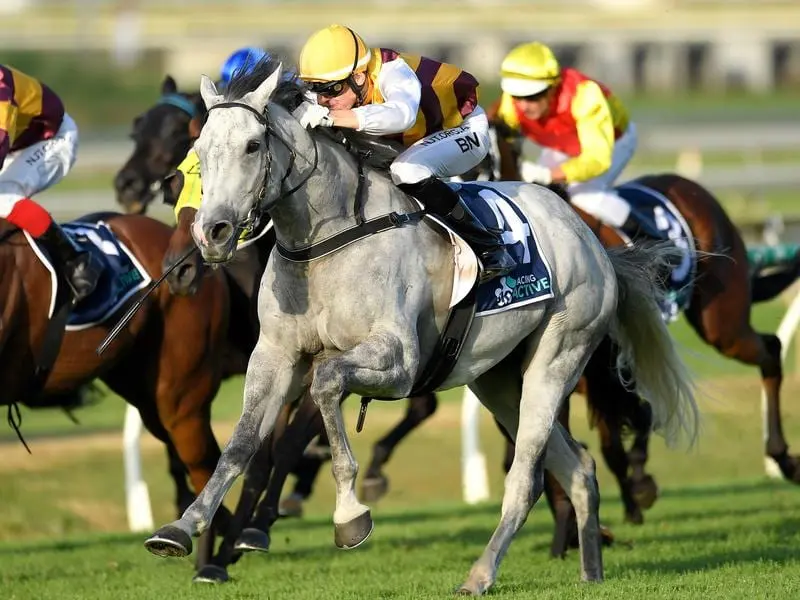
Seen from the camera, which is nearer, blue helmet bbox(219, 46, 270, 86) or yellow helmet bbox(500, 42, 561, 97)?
blue helmet bbox(219, 46, 270, 86)

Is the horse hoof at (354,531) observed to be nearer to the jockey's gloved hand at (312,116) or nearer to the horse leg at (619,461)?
the jockey's gloved hand at (312,116)

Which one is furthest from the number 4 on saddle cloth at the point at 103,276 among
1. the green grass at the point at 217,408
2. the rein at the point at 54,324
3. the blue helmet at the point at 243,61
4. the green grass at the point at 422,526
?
the green grass at the point at 217,408

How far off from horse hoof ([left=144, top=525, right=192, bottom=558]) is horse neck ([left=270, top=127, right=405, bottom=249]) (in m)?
1.03

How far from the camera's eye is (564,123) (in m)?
8.12

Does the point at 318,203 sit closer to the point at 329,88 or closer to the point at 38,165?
the point at 329,88

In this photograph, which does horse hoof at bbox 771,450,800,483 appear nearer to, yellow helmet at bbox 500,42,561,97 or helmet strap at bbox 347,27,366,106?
yellow helmet at bbox 500,42,561,97

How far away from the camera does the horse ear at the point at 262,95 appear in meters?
4.96

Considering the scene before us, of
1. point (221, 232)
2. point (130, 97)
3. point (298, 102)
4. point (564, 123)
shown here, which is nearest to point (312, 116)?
point (298, 102)

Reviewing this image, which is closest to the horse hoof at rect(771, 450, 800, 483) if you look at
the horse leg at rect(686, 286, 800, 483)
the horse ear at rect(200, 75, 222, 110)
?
the horse leg at rect(686, 286, 800, 483)

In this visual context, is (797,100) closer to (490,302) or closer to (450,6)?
(450,6)

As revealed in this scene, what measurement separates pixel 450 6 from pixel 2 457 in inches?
1687

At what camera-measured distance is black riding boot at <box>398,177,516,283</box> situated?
5410mm

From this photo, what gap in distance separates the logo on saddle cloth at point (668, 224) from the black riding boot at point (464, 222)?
2.62 m

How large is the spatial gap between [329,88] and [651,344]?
1.94m
